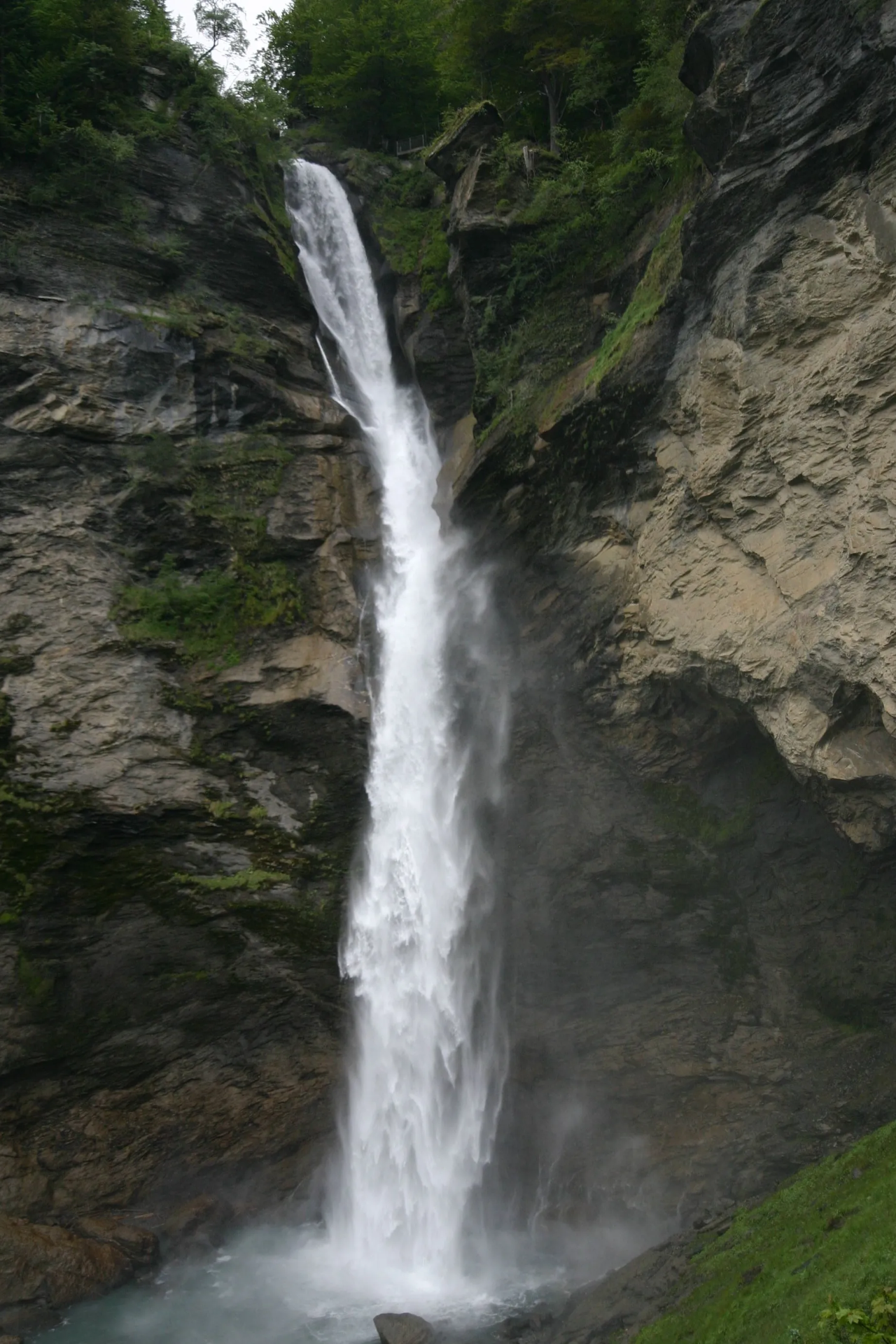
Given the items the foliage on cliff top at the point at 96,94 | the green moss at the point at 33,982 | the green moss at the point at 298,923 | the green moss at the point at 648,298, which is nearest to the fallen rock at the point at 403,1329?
the green moss at the point at 298,923

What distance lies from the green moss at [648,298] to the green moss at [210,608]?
728 cm

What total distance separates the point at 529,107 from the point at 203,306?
12.0 meters

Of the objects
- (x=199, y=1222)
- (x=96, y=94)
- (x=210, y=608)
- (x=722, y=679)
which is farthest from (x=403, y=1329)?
(x=96, y=94)

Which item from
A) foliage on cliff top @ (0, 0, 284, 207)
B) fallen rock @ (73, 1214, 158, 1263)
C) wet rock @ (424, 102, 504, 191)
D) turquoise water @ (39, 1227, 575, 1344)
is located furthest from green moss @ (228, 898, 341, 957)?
wet rock @ (424, 102, 504, 191)

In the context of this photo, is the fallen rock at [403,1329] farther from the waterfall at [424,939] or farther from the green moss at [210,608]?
the green moss at [210,608]

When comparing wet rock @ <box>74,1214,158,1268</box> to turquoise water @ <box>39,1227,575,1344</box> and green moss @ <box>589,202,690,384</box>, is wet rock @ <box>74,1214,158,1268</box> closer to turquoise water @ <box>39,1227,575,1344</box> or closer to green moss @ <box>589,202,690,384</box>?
turquoise water @ <box>39,1227,575,1344</box>

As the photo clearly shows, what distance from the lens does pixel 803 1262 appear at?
924cm

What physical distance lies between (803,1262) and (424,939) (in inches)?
334

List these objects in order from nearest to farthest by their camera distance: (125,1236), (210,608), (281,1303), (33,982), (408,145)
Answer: (281,1303) → (33,982) → (125,1236) → (210,608) → (408,145)

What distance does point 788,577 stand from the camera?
42.7 ft

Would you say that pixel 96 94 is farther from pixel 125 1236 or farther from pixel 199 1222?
pixel 199 1222

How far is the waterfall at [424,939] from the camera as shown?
15812 mm

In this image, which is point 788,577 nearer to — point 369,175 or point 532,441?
point 532,441

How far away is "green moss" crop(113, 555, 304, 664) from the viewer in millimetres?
16906
